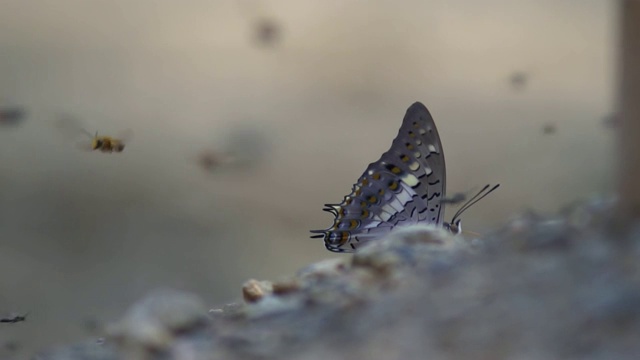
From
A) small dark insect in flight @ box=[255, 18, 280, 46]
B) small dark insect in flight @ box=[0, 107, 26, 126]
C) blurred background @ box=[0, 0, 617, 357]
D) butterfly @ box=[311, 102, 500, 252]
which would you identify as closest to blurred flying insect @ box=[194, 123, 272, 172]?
blurred background @ box=[0, 0, 617, 357]

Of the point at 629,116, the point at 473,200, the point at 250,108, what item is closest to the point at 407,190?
the point at 473,200

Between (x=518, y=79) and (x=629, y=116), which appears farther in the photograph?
(x=518, y=79)

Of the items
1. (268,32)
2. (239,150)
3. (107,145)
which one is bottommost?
(107,145)

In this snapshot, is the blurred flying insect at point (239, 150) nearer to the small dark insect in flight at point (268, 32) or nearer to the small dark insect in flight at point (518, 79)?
the small dark insect in flight at point (268, 32)

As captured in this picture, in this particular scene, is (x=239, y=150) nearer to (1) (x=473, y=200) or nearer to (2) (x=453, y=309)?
(1) (x=473, y=200)

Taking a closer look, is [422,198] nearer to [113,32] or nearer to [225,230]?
[225,230]

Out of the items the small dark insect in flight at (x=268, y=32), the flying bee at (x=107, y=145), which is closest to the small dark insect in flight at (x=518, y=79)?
the small dark insect in flight at (x=268, y=32)
